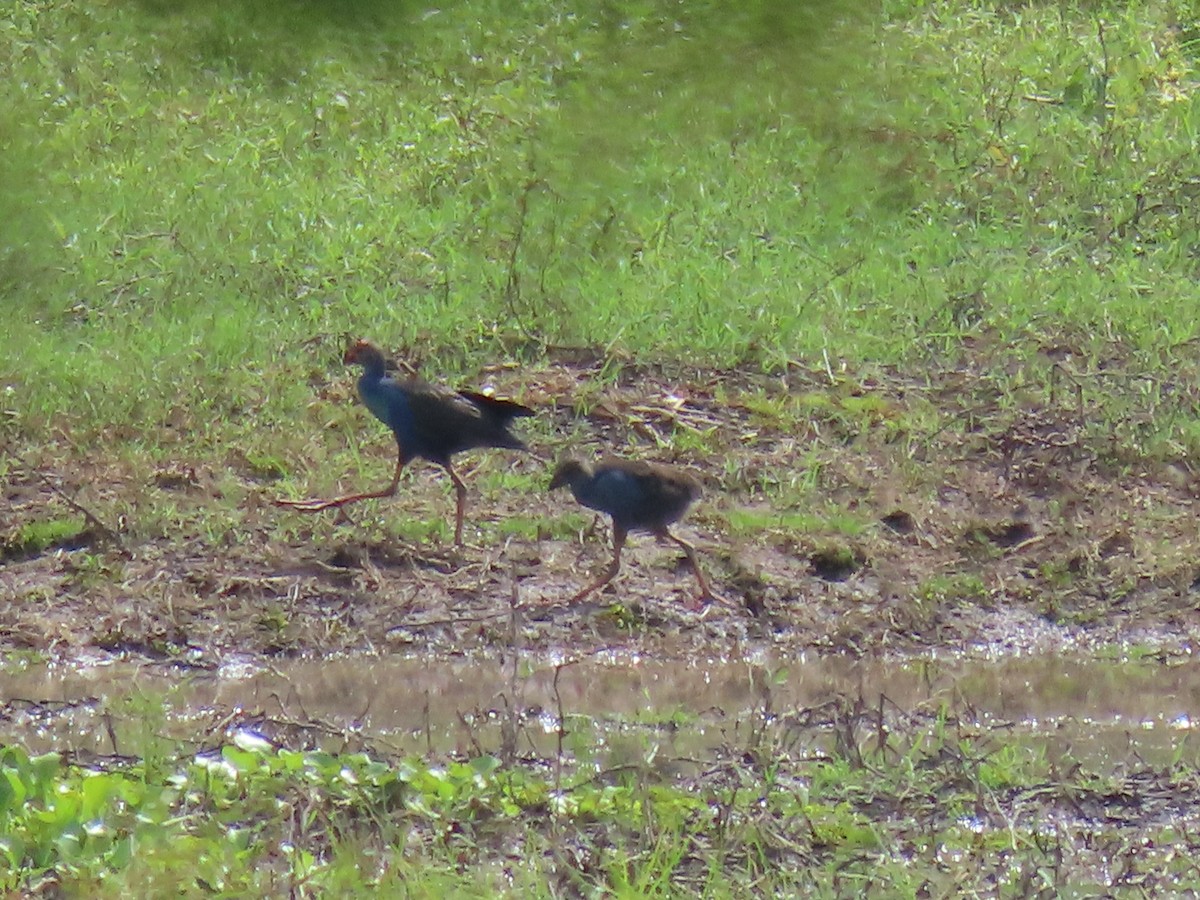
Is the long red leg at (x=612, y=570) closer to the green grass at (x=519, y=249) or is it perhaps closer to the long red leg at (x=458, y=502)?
the long red leg at (x=458, y=502)

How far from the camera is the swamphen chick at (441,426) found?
7.95 metres

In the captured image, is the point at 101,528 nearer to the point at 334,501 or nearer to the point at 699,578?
the point at 334,501

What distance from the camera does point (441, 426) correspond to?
8008 millimetres

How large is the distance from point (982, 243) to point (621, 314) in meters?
2.13

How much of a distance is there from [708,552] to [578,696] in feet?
3.88

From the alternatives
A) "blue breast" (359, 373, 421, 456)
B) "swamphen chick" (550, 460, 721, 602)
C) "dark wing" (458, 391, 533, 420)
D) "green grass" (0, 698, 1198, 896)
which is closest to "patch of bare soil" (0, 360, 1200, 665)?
"swamphen chick" (550, 460, 721, 602)

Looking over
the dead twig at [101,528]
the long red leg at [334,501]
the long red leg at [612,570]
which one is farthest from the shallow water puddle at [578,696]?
the long red leg at [334,501]

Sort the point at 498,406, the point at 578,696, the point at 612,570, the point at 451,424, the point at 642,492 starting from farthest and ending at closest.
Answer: the point at 451,424, the point at 498,406, the point at 612,570, the point at 642,492, the point at 578,696

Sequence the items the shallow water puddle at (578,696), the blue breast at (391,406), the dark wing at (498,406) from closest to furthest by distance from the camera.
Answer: the shallow water puddle at (578,696)
the dark wing at (498,406)
the blue breast at (391,406)

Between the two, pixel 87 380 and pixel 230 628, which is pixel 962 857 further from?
pixel 87 380

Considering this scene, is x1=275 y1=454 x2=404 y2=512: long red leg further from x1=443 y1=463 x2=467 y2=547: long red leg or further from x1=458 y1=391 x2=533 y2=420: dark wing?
x1=458 y1=391 x2=533 y2=420: dark wing

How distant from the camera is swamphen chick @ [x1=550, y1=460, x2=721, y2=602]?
744 cm

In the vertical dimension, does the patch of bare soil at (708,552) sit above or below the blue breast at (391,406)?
below

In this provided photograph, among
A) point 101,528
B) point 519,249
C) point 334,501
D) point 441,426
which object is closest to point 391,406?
point 441,426
